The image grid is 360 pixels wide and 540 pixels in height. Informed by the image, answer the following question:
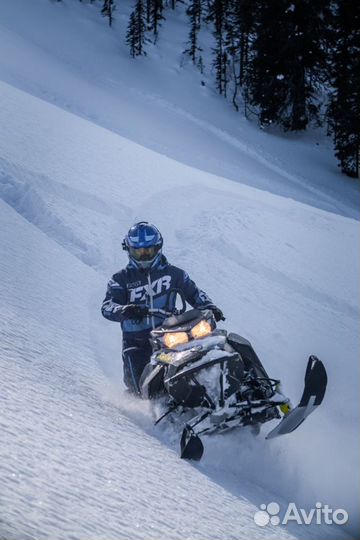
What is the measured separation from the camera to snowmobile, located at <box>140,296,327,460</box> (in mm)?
3994

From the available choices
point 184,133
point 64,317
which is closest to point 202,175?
point 64,317

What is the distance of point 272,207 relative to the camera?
39.2 ft

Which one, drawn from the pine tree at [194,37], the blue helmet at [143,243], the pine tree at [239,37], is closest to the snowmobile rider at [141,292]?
the blue helmet at [143,243]

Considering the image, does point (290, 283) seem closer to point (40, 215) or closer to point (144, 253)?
point (144, 253)

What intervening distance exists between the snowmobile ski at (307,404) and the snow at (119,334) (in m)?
0.41

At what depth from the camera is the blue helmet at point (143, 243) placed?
5.36 metres

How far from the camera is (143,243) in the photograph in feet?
17.6

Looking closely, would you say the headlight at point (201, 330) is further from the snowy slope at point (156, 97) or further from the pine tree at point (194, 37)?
the pine tree at point (194, 37)

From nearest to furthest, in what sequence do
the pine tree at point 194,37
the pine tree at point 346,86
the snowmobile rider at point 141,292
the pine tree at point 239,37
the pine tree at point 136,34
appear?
the snowmobile rider at point 141,292, the pine tree at point 346,86, the pine tree at point 239,37, the pine tree at point 136,34, the pine tree at point 194,37

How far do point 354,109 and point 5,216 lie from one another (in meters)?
28.7

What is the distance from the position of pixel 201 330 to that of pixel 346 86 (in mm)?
34409

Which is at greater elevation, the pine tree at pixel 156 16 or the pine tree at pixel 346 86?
the pine tree at pixel 156 16

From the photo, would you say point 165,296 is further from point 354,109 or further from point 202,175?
point 354,109

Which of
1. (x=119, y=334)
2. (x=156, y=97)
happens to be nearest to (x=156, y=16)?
(x=156, y=97)
